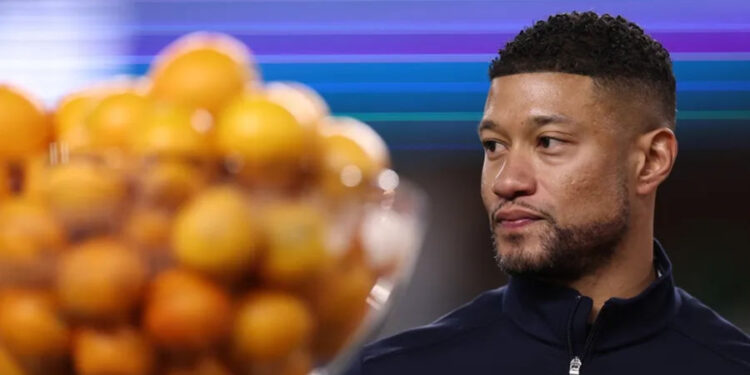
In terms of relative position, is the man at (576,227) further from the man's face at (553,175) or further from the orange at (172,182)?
the orange at (172,182)

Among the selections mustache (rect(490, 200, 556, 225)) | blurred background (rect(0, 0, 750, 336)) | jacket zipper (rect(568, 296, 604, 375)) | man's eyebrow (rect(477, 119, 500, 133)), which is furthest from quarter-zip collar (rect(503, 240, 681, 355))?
blurred background (rect(0, 0, 750, 336))

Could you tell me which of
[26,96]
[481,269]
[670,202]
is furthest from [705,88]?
[26,96]

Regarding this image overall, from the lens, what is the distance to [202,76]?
52 centimetres

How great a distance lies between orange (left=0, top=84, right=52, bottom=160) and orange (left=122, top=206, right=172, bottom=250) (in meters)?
0.08

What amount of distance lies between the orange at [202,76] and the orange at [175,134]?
0.01 meters

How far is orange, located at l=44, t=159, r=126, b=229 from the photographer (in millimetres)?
470

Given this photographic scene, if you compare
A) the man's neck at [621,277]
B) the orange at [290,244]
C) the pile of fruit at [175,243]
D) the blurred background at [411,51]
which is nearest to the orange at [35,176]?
the pile of fruit at [175,243]

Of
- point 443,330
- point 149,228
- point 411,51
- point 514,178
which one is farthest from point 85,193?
point 411,51

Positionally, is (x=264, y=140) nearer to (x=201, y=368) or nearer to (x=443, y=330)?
(x=201, y=368)

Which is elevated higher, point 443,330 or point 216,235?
point 216,235

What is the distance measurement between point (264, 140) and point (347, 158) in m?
0.06

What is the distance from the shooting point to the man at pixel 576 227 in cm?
149

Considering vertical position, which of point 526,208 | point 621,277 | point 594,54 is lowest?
point 621,277

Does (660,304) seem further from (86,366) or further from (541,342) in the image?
(86,366)
